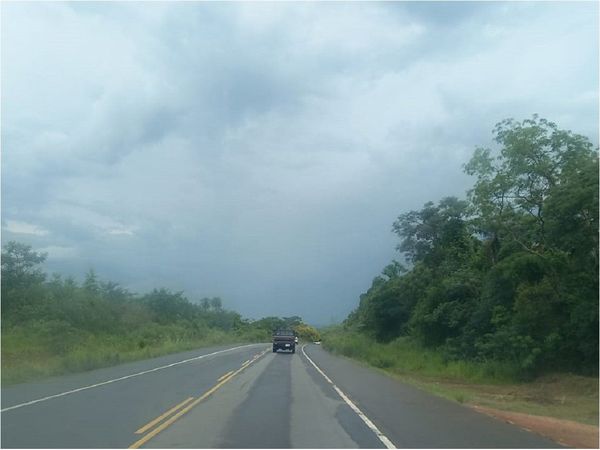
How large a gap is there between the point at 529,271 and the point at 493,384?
5.69 metres

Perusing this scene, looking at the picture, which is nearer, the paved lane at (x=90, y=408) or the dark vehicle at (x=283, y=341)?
the paved lane at (x=90, y=408)

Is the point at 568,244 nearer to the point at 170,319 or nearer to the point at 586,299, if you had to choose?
the point at 586,299

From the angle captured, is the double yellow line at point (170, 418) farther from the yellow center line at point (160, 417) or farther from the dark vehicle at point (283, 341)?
the dark vehicle at point (283, 341)

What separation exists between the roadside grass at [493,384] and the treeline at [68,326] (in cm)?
1669

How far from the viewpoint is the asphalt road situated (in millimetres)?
11961

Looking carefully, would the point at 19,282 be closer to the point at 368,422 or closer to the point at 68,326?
the point at 68,326

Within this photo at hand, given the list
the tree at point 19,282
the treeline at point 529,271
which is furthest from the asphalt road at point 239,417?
the tree at point 19,282

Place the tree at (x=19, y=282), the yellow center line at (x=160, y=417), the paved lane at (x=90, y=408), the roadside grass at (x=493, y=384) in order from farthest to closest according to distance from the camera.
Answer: the tree at (x=19, y=282) → the roadside grass at (x=493, y=384) → the yellow center line at (x=160, y=417) → the paved lane at (x=90, y=408)

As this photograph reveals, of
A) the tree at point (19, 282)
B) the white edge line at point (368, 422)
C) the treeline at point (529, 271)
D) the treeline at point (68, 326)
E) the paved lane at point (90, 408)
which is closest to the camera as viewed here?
the white edge line at point (368, 422)

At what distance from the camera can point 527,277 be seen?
3209 centimetres

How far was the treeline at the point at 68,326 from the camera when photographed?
34656 mm

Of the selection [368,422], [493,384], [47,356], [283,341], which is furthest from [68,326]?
[368,422]

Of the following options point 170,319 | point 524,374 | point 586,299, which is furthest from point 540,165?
point 170,319

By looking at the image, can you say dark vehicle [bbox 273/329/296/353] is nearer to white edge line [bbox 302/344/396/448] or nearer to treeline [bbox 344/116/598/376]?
treeline [bbox 344/116/598/376]
